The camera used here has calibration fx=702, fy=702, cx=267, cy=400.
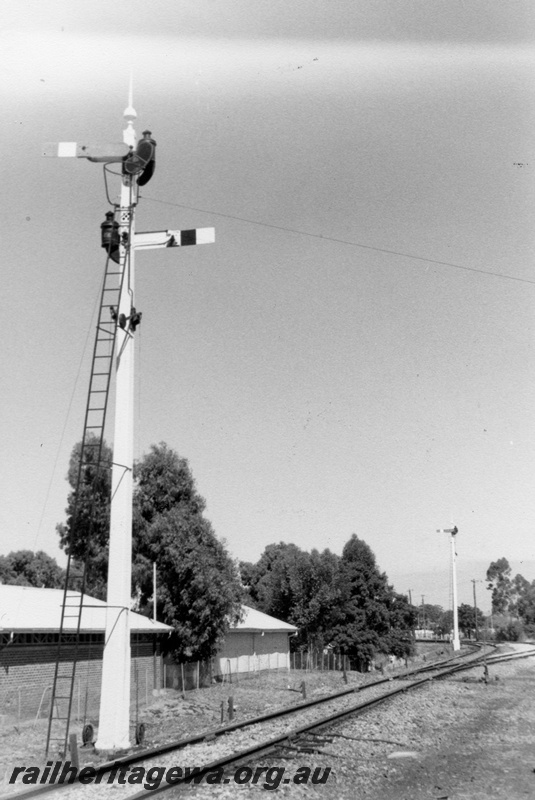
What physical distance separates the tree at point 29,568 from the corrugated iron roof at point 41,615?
122 feet

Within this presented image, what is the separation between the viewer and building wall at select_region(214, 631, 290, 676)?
36531 mm

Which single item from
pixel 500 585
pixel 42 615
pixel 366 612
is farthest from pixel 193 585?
pixel 500 585

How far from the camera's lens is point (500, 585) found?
146m

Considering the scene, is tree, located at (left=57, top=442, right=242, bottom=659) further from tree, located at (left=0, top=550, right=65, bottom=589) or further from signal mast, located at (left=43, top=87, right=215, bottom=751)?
tree, located at (left=0, top=550, right=65, bottom=589)

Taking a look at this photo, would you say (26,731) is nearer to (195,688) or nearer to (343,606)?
(195,688)

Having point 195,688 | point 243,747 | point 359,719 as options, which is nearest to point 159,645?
point 195,688

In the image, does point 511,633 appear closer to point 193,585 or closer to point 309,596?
point 309,596

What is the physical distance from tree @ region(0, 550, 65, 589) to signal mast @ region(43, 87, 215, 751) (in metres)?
52.3

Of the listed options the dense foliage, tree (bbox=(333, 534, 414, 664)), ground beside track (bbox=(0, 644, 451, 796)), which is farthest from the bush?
ground beside track (bbox=(0, 644, 451, 796))

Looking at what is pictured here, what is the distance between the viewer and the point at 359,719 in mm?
16750

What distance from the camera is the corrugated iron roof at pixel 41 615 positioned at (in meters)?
21.2

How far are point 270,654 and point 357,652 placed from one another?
817cm

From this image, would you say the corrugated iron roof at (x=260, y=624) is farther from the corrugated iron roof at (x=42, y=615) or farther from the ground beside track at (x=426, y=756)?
the ground beside track at (x=426, y=756)

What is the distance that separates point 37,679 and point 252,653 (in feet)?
65.7
